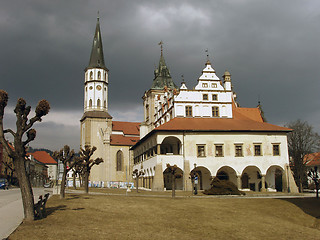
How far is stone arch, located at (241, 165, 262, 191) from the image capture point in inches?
1855

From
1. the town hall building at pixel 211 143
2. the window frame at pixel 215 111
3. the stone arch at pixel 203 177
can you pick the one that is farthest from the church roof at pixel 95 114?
the stone arch at pixel 203 177

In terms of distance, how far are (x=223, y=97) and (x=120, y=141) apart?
33.4 meters

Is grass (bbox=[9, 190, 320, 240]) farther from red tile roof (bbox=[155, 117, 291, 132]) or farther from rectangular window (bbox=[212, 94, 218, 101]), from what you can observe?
rectangular window (bbox=[212, 94, 218, 101])

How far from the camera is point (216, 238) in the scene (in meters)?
13.5

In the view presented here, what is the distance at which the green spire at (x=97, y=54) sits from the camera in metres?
81.6

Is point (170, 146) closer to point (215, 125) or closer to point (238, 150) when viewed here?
point (215, 125)

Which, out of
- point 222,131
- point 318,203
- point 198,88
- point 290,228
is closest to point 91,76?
point 198,88

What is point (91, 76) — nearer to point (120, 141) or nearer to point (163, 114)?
point (120, 141)

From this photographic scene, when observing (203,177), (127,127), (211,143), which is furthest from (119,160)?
(211,143)

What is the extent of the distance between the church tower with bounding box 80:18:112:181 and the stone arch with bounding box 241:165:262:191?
35222 millimetres

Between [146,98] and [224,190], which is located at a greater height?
[146,98]

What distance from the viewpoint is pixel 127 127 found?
86125 mm

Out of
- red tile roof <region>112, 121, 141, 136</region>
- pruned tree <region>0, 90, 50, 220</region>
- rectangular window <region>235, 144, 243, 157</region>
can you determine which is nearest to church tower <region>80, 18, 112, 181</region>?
red tile roof <region>112, 121, 141, 136</region>

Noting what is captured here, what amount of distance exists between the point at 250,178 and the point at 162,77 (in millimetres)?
40453
